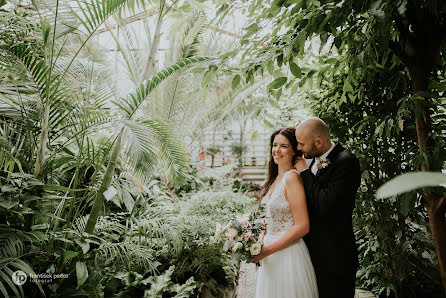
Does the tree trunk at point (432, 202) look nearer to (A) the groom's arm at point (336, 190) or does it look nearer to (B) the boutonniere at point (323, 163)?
(A) the groom's arm at point (336, 190)

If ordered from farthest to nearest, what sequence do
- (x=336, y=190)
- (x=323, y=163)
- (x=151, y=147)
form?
(x=151, y=147) → (x=323, y=163) → (x=336, y=190)

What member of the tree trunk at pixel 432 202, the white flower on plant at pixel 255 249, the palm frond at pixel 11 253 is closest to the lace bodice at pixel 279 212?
the white flower on plant at pixel 255 249

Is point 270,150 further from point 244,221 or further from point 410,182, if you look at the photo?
point 410,182

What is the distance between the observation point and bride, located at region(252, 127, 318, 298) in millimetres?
1836

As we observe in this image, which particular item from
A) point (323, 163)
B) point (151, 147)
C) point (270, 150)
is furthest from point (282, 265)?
point (151, 147)

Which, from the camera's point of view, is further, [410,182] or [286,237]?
[286,237]

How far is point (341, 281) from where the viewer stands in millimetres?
1728

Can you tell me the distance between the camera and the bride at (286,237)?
1836 mm

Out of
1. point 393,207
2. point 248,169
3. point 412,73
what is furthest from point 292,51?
point 248,169

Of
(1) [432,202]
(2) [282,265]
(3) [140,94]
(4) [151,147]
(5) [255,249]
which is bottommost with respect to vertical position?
(2) [282,265]

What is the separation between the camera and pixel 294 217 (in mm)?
1849

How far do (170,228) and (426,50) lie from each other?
2.56 meters

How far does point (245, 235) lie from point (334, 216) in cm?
61

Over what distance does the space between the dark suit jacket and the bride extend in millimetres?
81
